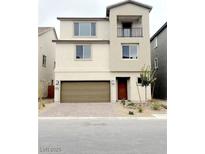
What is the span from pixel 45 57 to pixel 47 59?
98 cm

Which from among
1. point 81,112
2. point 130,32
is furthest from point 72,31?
point 81,112

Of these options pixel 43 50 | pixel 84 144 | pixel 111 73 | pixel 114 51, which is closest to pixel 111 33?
pixel 114 51

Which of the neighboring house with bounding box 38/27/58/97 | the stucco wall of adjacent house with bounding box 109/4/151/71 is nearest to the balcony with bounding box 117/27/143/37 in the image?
the stucco wall of adjacent house with bounding box 109/4/151/71

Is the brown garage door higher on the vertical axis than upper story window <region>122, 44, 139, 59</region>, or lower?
lower

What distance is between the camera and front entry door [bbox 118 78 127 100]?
78.3 ft

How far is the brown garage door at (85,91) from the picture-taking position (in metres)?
23.1

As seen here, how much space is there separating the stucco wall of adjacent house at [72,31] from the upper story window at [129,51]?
7.28 feet

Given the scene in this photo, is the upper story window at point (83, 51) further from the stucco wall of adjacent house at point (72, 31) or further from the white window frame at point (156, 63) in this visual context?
the white window frame at point (156, 63)

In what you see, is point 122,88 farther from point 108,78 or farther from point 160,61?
point 160,61

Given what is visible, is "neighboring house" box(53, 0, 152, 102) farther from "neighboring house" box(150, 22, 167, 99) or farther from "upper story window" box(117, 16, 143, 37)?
"neighboring house" box(150, 22, 167, 99)

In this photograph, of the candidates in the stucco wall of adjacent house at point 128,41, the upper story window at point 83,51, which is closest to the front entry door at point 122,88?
the stucco wall of adjacent house at point 128,41
